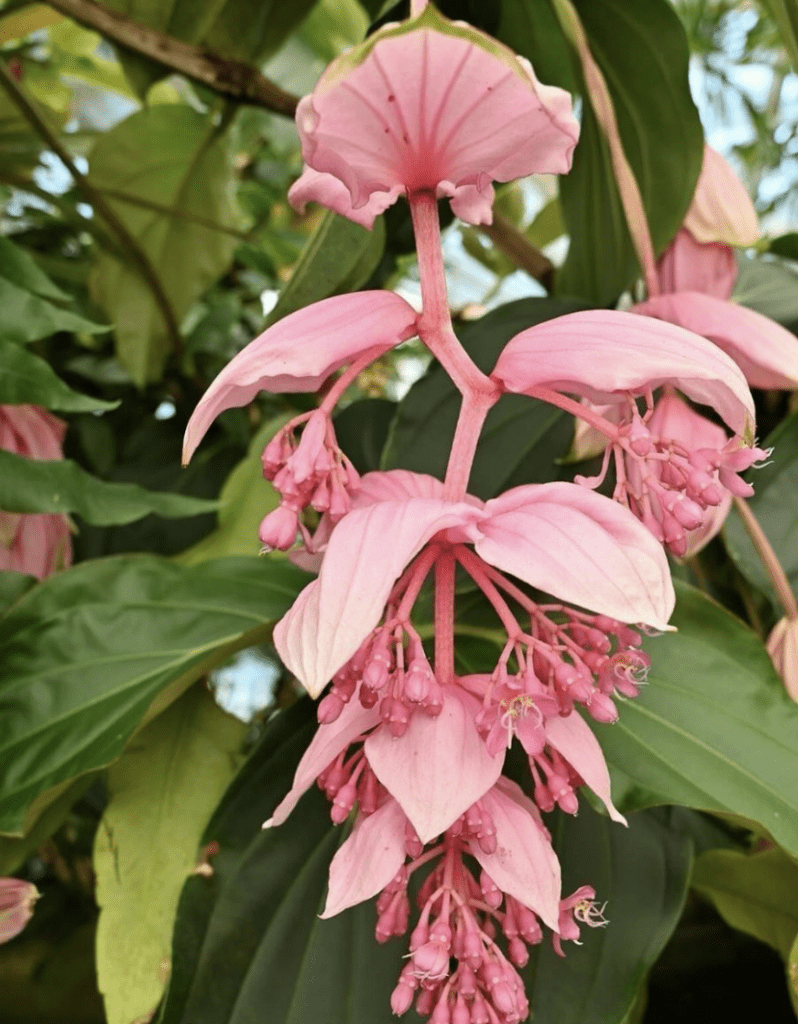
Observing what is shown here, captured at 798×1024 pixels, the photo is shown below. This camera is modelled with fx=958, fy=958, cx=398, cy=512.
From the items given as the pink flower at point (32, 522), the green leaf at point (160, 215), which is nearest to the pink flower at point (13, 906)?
the pink flower at point (32, 522)

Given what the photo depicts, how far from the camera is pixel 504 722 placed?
0.78 ft

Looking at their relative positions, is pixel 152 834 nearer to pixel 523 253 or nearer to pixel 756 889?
→ pixel 756 889

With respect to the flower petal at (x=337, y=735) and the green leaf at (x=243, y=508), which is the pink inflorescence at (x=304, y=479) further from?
the green leaf at (x=243, y=508)

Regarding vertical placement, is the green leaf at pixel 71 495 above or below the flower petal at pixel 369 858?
above

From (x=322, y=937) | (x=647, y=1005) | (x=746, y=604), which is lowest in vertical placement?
(x=647, y=1005)

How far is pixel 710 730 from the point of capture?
341 mm

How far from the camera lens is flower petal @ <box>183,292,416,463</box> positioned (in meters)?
0.24

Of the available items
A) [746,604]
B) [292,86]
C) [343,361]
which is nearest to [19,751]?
[343,361]

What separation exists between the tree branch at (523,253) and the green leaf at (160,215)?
238 millimetres

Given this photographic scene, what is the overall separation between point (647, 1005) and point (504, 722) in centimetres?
42

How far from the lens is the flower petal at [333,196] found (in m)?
0.27

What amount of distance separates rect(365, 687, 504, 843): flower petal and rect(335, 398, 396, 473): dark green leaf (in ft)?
0.85

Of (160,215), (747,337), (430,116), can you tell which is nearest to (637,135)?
(747,337)

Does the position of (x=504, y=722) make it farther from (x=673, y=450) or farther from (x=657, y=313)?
(x=657, y=313)
